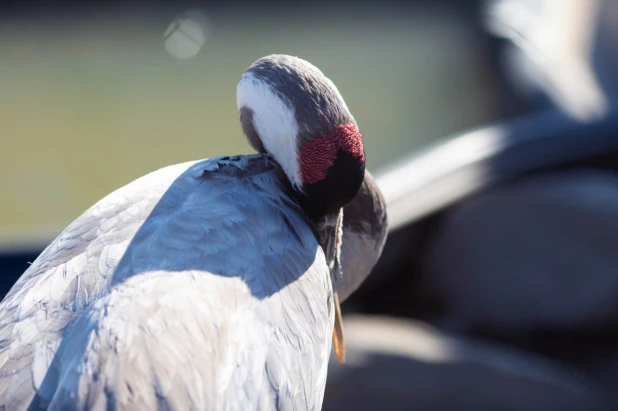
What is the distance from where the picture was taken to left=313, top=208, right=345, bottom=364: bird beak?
7.28ft

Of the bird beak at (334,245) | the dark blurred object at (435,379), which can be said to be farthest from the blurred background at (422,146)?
the bird beak at (334,245)

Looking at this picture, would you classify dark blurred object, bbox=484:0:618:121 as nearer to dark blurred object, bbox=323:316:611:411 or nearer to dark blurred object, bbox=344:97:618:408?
dark blurred object, bbox=344:97:618:408

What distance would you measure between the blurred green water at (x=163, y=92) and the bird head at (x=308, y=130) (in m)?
3.79

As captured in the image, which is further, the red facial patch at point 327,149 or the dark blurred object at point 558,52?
the dark blurred object at point 558,52

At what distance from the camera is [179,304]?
1.78 metres

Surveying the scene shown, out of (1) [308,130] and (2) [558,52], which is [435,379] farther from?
(2) [558,52]

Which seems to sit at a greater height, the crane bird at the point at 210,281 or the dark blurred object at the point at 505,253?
the crane bird at the point at 210,281

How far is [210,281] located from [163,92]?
584 centimetres

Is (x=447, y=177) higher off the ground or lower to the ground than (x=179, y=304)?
lower

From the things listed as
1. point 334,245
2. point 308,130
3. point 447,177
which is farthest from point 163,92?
point 308,130

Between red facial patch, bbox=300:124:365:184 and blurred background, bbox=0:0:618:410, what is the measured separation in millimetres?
1547

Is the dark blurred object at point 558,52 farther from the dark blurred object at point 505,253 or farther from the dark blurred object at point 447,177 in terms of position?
the dark blurred object at point 505,253

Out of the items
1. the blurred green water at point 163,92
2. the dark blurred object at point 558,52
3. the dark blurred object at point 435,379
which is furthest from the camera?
the blurred green water at point 163,92

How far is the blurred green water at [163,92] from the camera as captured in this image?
6324 mm
